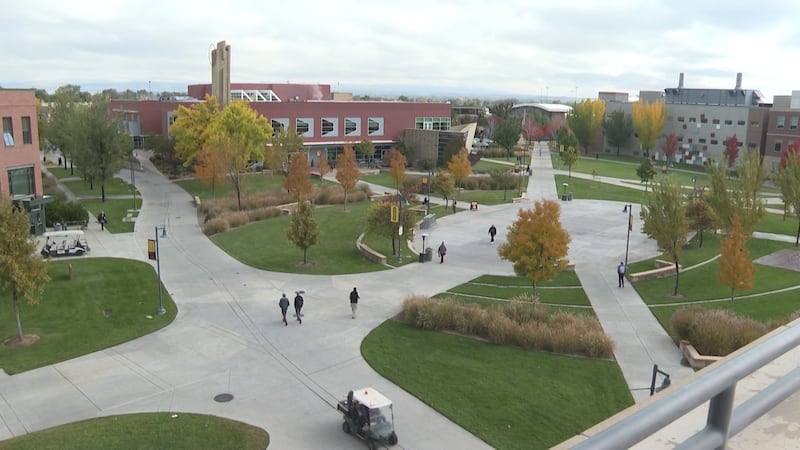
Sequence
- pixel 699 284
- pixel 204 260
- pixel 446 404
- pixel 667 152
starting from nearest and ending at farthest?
pixel 446 404 < pixel 699 284 < pixel 204 260 < pixel 667 152

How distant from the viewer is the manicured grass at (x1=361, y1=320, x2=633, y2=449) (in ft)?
Result: 54.4

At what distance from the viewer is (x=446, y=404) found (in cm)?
Answer: 1781

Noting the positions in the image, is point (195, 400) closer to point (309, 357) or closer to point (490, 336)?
point (309, 357)

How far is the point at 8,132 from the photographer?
3966cm

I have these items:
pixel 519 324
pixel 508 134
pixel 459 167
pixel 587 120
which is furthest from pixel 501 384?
pixel 587 120

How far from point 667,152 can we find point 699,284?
6137 centimetres

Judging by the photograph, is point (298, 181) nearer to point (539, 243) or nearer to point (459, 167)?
point (459, 167)

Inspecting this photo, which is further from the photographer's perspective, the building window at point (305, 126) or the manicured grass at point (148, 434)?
the building window at point (305, 126)

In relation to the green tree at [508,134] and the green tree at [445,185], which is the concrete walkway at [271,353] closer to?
the green tree at [445,185]

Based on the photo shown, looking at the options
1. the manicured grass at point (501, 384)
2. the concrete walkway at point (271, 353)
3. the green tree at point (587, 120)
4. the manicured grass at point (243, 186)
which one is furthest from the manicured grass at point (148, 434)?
the green tree at point (587, 120)

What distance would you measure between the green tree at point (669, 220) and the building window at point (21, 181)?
3669 cm

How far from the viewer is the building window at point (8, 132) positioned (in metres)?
39.4

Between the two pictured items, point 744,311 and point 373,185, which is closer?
point 744,311

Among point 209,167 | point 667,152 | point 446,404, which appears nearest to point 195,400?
point 446,404
